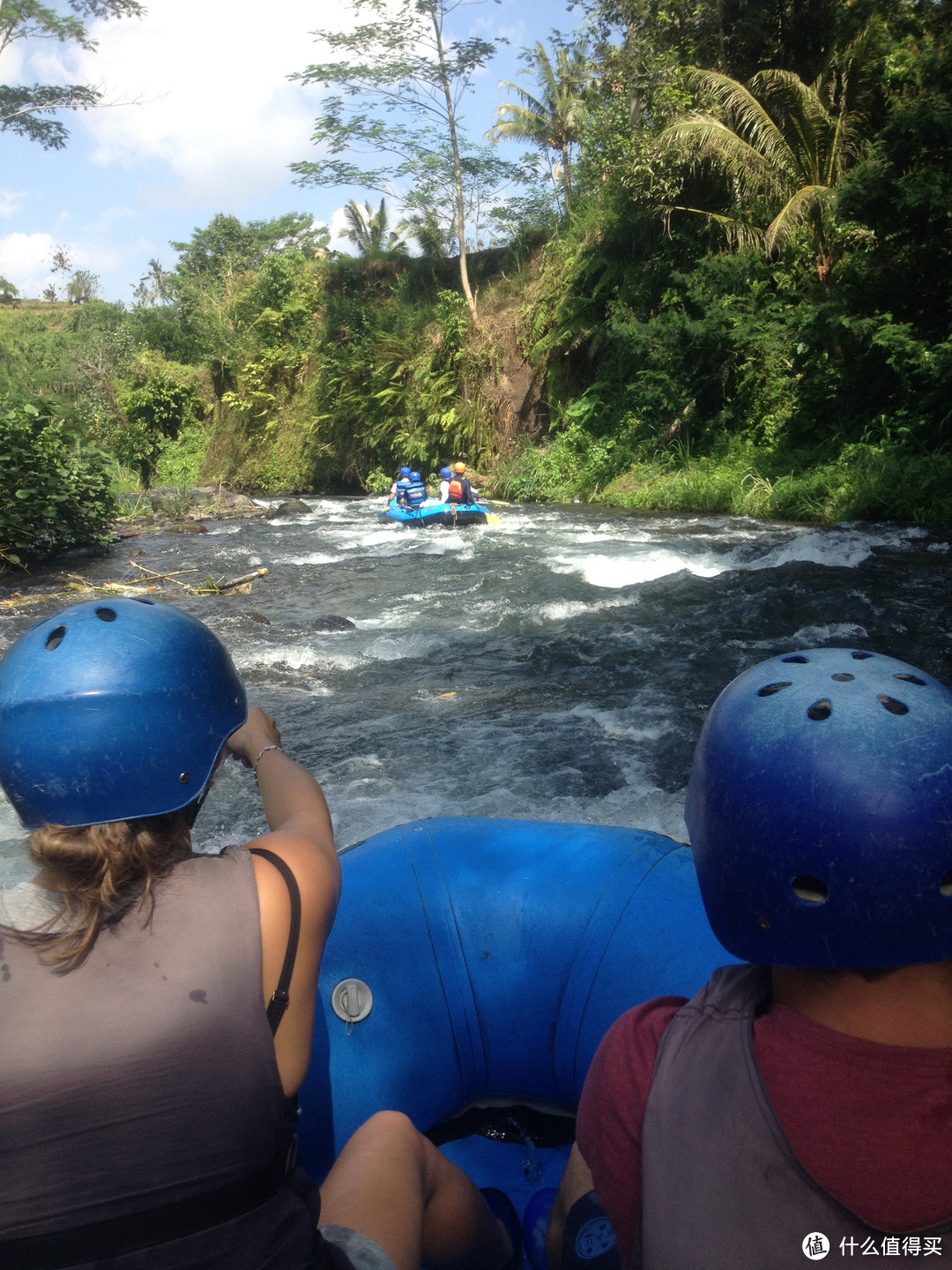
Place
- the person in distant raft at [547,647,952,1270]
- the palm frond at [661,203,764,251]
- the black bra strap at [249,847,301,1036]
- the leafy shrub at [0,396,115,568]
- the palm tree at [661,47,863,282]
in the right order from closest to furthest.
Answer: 1. the person in distant raft at [547,647,952,1270]
2. the black bra strap at [249,847,301,1036]
3. the leafy shrub at [0,396,115,568]
4. the palm tree at [661,47,863,282]
5. the palm frond at [661,203,764,251]

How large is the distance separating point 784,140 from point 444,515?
7.07m

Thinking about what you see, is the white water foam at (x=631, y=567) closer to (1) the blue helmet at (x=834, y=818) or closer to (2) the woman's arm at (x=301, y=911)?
(2) the woman's arm at (x=301, y=911)

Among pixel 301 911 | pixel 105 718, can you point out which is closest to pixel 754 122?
pixel 105 718

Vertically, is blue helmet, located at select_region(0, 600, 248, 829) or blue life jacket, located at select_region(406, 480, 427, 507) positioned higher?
blue helmet, located at select_region(0, 600, 248, 829)

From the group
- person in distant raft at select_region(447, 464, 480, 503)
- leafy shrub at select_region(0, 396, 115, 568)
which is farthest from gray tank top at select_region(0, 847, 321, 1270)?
person in distant raft at select_region(447, 464, 480, 503)

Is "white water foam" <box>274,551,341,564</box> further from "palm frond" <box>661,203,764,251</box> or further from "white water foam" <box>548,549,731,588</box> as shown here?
"palm frond" <box>661,203,764,251</box>

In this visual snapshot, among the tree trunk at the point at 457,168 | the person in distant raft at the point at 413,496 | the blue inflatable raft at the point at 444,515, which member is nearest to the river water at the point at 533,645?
the blue inflatable raft at the point at 444,515

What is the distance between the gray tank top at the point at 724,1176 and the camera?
84 centimetres

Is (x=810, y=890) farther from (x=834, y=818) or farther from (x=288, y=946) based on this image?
(x=288, y=946)

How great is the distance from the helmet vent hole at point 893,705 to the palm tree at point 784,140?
13.0m

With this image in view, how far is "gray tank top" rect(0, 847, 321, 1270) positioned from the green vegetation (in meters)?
9.96

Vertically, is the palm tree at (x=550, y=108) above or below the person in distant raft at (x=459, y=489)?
above

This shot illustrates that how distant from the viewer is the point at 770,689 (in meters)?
1.06

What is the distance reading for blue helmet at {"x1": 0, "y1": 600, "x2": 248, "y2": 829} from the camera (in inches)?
47.5
